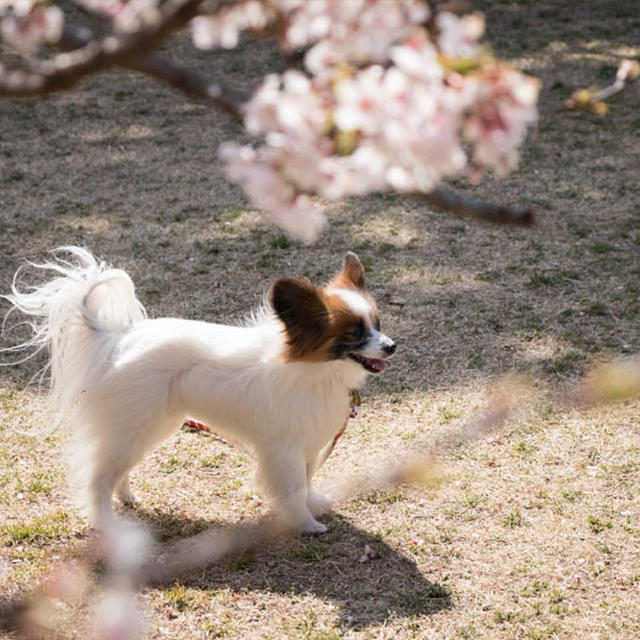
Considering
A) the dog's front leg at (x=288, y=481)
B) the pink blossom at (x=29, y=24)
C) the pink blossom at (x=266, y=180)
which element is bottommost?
the dog's front leg at (x=288, y=481)

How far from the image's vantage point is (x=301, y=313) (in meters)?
3.04

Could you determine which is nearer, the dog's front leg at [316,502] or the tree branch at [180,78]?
the tree branch at [180,78]

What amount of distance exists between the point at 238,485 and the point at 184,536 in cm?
36

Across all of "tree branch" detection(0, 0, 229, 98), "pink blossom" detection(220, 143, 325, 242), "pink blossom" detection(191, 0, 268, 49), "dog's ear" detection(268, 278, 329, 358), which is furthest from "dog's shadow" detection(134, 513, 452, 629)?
"tree branch" detection(0, 0, 229, 98)

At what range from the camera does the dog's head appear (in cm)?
303

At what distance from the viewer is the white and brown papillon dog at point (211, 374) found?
10.3 ft

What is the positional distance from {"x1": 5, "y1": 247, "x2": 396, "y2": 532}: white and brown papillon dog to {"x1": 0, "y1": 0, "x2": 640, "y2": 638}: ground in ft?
1.03

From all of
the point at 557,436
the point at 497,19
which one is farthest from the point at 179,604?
the point at 497,19

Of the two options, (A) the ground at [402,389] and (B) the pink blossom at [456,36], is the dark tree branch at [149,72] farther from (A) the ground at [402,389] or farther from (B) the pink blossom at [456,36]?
(A) the ground at [402,389]

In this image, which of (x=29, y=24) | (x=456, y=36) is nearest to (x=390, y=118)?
(x=456, y=36)

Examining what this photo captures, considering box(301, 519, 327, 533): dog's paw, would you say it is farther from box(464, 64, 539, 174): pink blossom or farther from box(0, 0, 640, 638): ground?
box(464, 64, 539, 174): pink blossom

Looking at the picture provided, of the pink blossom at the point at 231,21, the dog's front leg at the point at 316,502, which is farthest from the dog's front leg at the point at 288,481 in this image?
the pink blossom at the point at 231,21

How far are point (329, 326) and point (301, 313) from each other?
103 mm

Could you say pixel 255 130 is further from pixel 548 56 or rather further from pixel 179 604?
pixel 548 56
